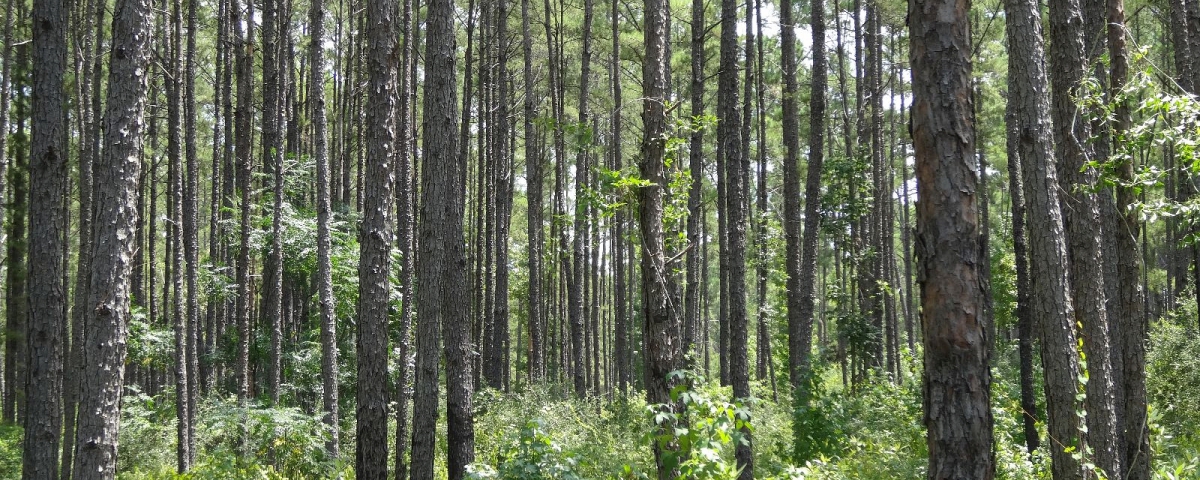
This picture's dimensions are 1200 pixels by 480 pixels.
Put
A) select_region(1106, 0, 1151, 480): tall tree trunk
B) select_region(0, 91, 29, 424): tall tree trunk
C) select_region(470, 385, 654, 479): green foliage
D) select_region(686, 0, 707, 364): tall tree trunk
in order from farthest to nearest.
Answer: select_region(0, 91, 29, 424): tall tree trunk → select_region(686, 0, 707, 364): tall tree trunk → select_region(470, 385, 654, 479): green foliage → select_region(1106, 0, 1151, 480): tall tree trunk

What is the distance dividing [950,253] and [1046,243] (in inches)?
108

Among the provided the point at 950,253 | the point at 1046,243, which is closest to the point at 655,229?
the point at 1046,243

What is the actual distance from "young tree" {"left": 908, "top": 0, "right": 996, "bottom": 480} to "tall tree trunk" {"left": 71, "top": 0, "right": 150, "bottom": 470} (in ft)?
18.9

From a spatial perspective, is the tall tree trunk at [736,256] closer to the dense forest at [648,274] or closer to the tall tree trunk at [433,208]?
Answer: the dense forest at [648,274]

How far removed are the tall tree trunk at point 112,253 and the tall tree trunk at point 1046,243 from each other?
270 inches

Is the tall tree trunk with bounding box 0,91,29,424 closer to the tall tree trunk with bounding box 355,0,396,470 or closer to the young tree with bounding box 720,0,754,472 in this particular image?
the tall tree trunk with bounding box 355,0,396,470

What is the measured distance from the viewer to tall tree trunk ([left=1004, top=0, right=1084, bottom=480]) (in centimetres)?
569

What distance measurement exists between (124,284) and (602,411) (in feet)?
48.2

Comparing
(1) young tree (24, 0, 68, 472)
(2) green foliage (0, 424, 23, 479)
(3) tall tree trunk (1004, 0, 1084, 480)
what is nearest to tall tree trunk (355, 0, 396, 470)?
(1) young tree (24, 0, 68, 472)

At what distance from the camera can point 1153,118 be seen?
523 cm

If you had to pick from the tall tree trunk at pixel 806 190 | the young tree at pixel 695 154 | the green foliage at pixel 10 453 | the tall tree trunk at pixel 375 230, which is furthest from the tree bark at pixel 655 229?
the green foliage at pixel 10 453

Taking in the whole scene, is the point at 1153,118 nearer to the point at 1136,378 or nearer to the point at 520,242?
the point at 1136,378

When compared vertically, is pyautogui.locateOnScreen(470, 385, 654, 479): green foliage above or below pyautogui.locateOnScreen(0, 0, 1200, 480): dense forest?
below

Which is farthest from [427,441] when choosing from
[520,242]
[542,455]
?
[520,242]
